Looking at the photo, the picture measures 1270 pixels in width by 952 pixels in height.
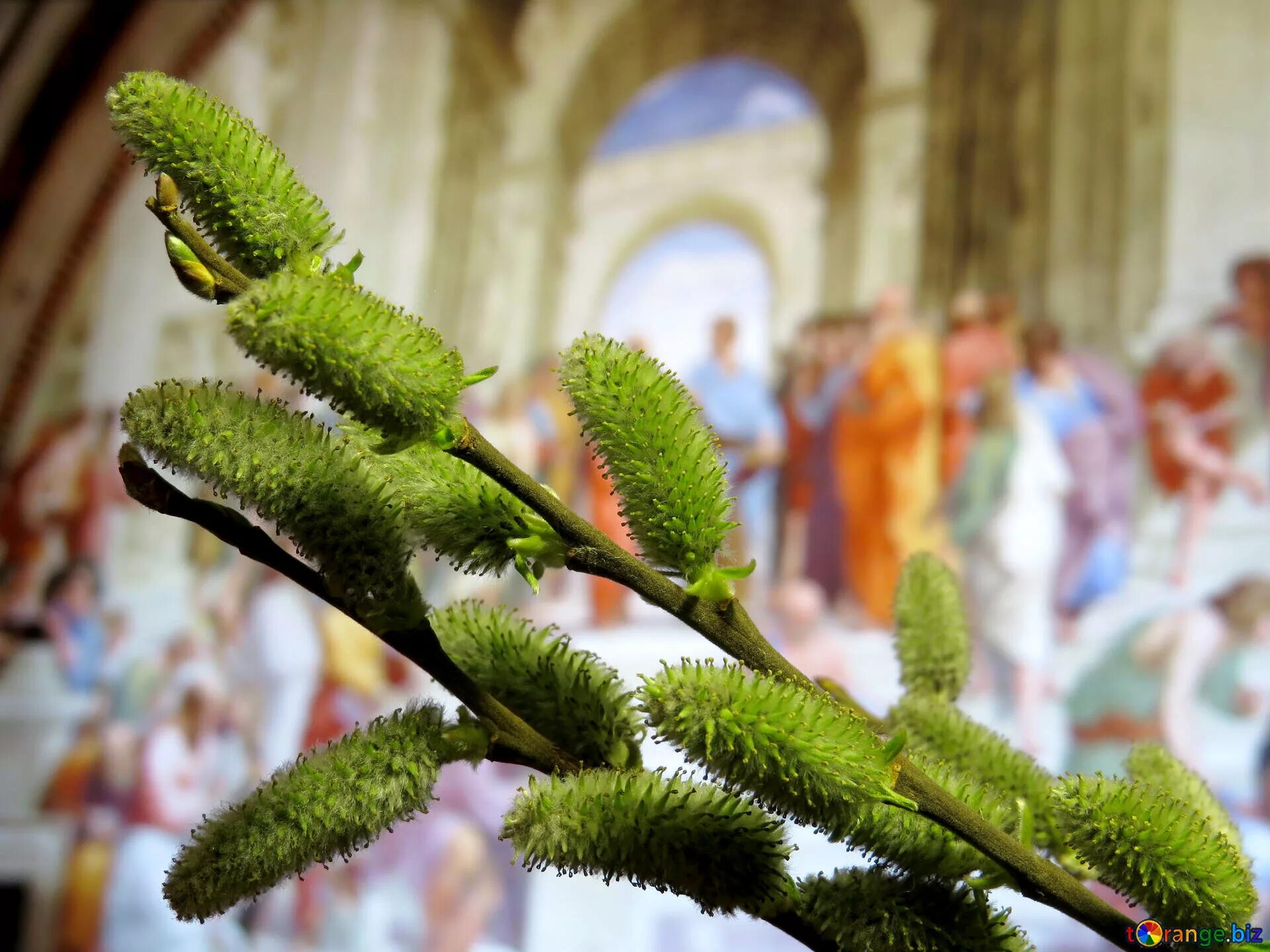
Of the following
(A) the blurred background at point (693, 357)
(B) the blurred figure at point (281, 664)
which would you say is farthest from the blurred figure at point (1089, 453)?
(B) the blurred figure at point (281, 664)

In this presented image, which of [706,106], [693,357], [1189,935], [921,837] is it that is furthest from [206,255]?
[706,106]

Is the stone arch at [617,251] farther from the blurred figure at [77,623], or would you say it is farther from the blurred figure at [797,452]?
the blurred figure at [77,623]

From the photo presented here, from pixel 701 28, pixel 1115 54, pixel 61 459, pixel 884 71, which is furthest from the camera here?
pixel 61 459

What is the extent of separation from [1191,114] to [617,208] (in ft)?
6.04

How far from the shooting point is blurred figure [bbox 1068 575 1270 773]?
264cm

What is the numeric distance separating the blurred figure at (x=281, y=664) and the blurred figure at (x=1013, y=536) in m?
2.12

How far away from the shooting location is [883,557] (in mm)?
3203

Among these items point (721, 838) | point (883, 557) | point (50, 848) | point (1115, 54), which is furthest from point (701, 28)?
point (721, 838)

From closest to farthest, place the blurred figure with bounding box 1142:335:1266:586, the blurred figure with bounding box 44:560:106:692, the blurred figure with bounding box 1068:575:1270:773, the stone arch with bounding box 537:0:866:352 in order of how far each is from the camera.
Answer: the blurred figure with bounding box 1068:575:1270:773, the blurred figure with bounding box 1142:335:1266:586, the stone arch with bounding box 537:0:866:352, the blurred figure with bounding box 44:560:106:692

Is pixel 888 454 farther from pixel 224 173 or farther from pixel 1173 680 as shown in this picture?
pixel 224 173

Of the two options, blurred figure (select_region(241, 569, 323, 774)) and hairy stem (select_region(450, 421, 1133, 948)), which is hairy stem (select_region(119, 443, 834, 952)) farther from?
blurred figure (select_region(241, 569, 323, 774))

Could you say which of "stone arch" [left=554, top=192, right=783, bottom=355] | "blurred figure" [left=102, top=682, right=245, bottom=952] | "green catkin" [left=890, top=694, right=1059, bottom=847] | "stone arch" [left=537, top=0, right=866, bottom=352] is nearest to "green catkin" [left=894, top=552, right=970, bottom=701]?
"green catkin" [left=890, top=694, right=1059, bottom=847]

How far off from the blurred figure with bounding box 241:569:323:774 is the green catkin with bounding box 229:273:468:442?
359 centimetres

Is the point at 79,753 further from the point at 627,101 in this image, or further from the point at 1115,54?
the point at 1115,54
